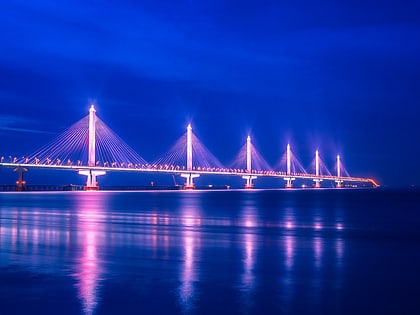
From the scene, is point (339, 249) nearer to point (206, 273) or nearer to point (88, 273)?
point (206, 273)

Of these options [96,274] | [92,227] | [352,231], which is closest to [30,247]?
[96,274]

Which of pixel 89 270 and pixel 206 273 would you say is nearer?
pixel 206 273

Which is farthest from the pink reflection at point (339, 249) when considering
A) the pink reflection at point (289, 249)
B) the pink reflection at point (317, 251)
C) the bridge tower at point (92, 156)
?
the bridge tower at point (92, 156)

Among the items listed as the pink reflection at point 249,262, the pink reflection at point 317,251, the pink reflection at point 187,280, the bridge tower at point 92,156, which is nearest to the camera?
the pink reflection at point 187,280

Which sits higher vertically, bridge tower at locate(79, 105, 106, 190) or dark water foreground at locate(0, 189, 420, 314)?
bridge tower at locate(79, 105, 106, 190)

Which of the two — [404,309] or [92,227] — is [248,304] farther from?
[92,227]

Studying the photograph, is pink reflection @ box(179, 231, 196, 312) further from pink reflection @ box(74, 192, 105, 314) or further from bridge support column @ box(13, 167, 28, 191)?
bridge support column @ box(13, 167, 28, 191)

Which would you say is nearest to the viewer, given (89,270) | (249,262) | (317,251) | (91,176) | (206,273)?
(206,273)

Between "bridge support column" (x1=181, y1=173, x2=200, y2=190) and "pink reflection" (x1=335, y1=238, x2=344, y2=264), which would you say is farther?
"bridge support column" (x1=181, y1=173, x2=200, y2=190)

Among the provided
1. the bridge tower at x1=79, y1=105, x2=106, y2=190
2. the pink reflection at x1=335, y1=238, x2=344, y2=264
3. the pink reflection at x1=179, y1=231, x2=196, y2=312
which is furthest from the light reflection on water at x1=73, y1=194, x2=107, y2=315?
the bridge tower at x1=79, y1=105, x2=106, y2=190

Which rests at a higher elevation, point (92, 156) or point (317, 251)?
point (92, 156)

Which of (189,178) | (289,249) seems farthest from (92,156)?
(289,249)

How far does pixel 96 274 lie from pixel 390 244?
7910mm

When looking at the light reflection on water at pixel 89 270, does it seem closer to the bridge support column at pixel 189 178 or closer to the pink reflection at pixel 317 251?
the pink reflection at pixel 317 251
